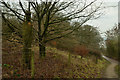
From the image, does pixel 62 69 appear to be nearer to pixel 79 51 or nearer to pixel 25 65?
pixel 25 65

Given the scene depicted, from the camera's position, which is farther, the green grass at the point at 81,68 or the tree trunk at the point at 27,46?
the green grass at the point at 81,68

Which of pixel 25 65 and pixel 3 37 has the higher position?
pixel 3 37

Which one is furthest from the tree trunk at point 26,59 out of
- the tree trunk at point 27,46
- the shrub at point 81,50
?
the shrub at point 81,50

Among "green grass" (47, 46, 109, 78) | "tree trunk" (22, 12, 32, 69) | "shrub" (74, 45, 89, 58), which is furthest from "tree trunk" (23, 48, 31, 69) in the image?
"shrub" (74, 45, 89, 58)

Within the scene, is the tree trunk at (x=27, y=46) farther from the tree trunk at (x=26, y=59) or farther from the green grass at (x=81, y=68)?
the green grass at (x=81, y=68)

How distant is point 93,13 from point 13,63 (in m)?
5.17

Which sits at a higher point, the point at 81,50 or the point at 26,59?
the point at 26,59

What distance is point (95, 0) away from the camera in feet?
16.7

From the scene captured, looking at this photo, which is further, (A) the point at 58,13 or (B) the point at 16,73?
(A) the point at 58,13

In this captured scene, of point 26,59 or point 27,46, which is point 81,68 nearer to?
point 26,59

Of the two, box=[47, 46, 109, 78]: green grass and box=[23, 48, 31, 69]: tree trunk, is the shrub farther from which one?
box=[23, 48, 31, 69]: tree trunk

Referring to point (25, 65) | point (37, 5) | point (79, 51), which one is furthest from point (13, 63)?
point (79, 51)

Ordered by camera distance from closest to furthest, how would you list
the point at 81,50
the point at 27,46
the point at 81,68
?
the point at 27,46
the point at 81,68
the point at 81,50

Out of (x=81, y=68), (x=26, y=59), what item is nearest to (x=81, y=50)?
(x=81, y=68)
